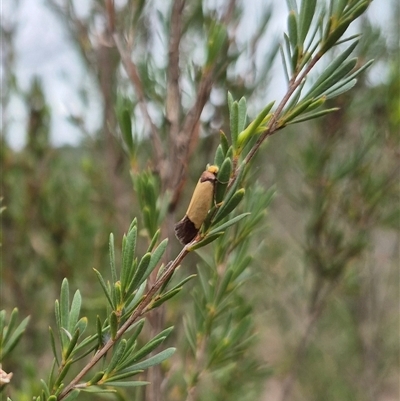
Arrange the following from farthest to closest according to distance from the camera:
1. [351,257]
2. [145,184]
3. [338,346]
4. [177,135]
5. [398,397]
Answer: [398,397] < [338,346] < [351,257] < [177,135] < [145,184]

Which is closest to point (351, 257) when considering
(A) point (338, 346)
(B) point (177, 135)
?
(B) point (177, 135)

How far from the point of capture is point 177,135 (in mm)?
572

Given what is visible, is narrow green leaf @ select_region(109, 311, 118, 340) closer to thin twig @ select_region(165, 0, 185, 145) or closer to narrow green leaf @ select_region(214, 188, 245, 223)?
narrow green leaf @ select_region(214, 188, 245, 223)

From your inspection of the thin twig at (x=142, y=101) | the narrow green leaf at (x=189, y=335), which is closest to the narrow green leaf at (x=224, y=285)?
the narrow green leaf at (x=189, y=335)

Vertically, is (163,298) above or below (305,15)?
below

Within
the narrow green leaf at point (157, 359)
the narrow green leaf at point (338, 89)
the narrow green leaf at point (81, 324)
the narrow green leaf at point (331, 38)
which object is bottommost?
the narrow green leaf at point (157, 359)

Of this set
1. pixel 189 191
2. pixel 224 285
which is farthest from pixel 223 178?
pixel 189 191

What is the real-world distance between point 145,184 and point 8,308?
0.83 meters

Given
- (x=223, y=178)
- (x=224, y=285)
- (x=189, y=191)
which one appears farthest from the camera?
(x=189, y=191)

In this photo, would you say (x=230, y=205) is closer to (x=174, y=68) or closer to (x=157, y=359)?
(x=157, y=359)

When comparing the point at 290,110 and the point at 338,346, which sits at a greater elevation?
the point at 290,110

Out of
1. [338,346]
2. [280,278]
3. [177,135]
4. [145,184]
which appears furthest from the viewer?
[338,346]

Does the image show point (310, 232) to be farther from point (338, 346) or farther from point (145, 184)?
point (338, 346)

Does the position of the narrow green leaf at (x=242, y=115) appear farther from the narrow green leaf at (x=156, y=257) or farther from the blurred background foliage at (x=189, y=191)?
the blurred background foliage at (x=189, y=191)
